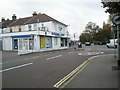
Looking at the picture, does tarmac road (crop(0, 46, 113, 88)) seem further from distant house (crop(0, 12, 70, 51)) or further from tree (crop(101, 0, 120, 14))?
distant house (crop(0, 12, 70, 51))

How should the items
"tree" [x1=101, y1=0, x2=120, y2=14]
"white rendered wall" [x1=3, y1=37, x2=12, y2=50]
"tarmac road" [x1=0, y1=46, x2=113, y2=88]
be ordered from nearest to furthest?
"tarmac road" [x1=0, y1=46, x2=113, y2=88] → "tree" [x1=101, y1=0, x2=120, y2=14] → "white rendered wall" [x1=3, y1=37, x2=12, y2=50]

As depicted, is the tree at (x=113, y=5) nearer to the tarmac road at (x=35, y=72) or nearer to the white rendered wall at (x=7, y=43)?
the tarmac road at (x=35, y=72)

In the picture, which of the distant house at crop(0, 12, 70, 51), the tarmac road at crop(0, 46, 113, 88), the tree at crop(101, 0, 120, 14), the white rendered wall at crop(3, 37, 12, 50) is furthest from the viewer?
the white rendered wall at crop(3, 37, 12, 50)

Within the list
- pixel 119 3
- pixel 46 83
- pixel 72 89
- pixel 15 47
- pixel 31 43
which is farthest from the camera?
pixel 15 47

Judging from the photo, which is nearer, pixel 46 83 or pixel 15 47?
pixel 46 83

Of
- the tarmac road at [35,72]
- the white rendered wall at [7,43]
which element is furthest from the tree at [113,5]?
the white rendered wall at [7,43]

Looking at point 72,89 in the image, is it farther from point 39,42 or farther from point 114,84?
point 39,42

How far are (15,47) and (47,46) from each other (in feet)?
22.2

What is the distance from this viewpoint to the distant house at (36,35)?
26.5 meters

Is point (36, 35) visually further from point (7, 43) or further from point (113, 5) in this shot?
point (113, 5)

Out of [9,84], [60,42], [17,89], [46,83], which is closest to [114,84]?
[46,83]

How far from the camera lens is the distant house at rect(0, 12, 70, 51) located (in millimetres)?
26505

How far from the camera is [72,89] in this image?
473cm

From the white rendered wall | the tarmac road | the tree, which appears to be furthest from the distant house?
the tree
